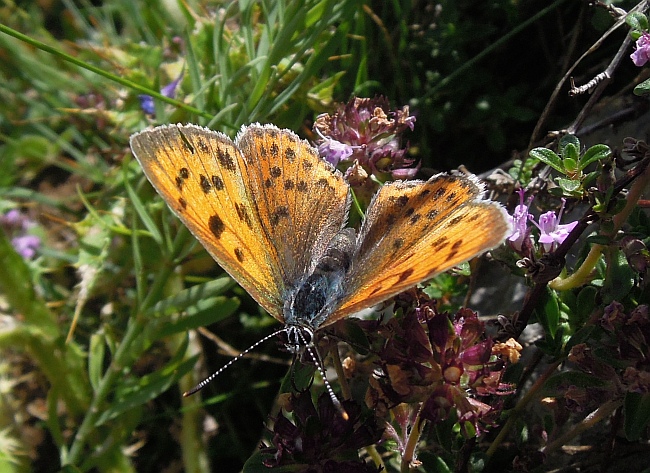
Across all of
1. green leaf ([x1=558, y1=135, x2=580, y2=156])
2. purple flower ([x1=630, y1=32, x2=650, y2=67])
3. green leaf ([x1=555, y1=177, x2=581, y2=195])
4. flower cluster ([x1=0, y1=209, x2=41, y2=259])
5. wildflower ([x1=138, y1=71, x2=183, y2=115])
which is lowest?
green leaf ([x1=555, y1=177, x2=581, y2=195])

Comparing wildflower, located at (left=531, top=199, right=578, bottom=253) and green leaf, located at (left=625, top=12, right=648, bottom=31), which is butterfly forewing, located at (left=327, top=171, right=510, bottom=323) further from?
green leaf, located at (left=625, top=12, right=648, bottom=31)

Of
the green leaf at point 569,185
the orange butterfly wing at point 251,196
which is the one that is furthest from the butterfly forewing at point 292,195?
the green leaf at point 569,185

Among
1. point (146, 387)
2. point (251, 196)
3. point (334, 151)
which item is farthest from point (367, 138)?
point (146, 387)

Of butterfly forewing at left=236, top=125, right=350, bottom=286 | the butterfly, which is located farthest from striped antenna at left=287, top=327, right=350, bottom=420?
butterfly forewing at left=236, top=125, right=350, bottom=286

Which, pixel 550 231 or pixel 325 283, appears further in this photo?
pixel 325 283

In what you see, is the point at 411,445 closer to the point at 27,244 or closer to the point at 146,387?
the point at 146,387

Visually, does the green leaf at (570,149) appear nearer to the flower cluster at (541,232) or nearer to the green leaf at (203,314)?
the flower cluster at (541,232)
